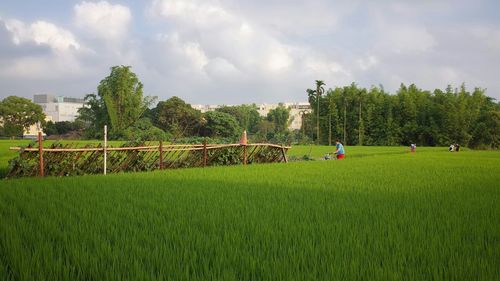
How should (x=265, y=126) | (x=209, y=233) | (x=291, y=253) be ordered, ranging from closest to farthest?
(x=291, y=253) → (x=209, y=233) → (x=265, y=126)

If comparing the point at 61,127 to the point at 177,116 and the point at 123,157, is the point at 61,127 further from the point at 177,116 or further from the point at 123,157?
the point at 123,157

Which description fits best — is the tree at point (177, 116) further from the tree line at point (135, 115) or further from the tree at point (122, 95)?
the tree at point (122, 95)

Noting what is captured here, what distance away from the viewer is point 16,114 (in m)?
50.1

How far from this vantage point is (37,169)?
29.4 ft

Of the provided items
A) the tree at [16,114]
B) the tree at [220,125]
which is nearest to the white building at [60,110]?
the tree at [16,114]

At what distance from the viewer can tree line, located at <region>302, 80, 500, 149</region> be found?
35781 millimetres

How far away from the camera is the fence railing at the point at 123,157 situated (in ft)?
29.1

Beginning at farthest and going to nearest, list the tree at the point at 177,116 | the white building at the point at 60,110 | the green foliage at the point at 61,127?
the white building at the point at 60,110, the green foliage at the point at 61,127, the tree at the point at 177,116

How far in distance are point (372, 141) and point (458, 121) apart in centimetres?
778

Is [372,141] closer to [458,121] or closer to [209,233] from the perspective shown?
[458,121]

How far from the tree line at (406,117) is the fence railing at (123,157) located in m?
26.0

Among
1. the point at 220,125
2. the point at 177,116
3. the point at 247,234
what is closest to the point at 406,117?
the point at 220,125

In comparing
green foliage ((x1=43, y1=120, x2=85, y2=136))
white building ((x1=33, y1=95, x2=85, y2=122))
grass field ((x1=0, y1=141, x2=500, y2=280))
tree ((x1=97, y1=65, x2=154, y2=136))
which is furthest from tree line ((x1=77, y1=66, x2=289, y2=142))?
white building ((x1=33, y1=95, x2=85, y2=122))

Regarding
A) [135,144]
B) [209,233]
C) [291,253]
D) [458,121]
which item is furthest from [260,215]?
[458,121]
